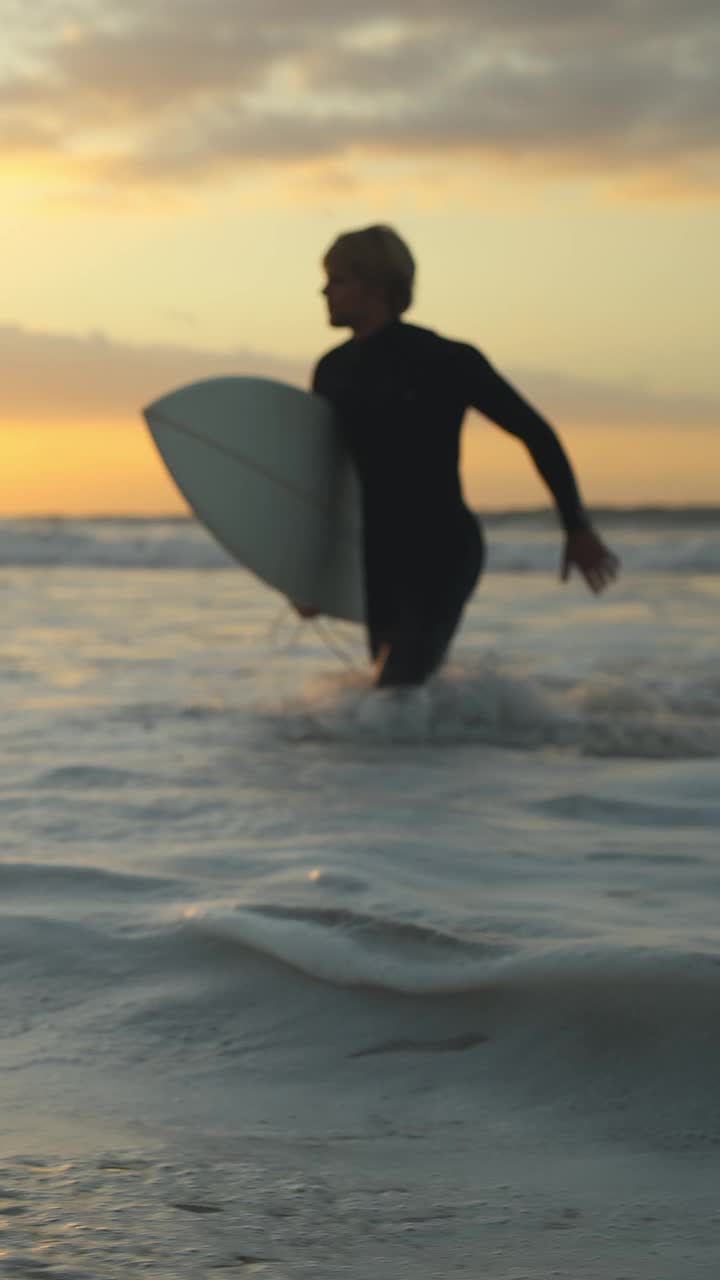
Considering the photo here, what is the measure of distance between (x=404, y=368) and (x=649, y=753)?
4.42 feet

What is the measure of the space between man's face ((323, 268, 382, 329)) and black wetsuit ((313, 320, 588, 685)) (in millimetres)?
76

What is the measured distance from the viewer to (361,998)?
1997 millimetres

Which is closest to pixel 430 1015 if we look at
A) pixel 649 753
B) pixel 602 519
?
pixel 649 753

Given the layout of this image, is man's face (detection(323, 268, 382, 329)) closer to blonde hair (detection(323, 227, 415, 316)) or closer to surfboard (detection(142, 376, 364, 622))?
blonde hair (detection(323, 227, 415, 316))

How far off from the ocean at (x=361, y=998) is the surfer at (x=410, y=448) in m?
0.28

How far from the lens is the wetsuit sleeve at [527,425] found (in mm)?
4602

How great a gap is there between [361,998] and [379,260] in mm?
3016

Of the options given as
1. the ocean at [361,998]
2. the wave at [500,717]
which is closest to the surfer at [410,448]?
the wave at [500,717]

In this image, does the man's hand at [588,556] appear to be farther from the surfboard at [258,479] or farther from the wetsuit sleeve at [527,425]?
the surfboard at [258,479]

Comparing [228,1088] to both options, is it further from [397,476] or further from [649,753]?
[397,476]

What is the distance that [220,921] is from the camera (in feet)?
7.52

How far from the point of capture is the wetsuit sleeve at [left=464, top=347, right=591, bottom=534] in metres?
4.60

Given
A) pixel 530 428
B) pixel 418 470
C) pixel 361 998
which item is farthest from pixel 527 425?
pixel 361 998

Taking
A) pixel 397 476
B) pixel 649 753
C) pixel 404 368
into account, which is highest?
pixel 404 368
